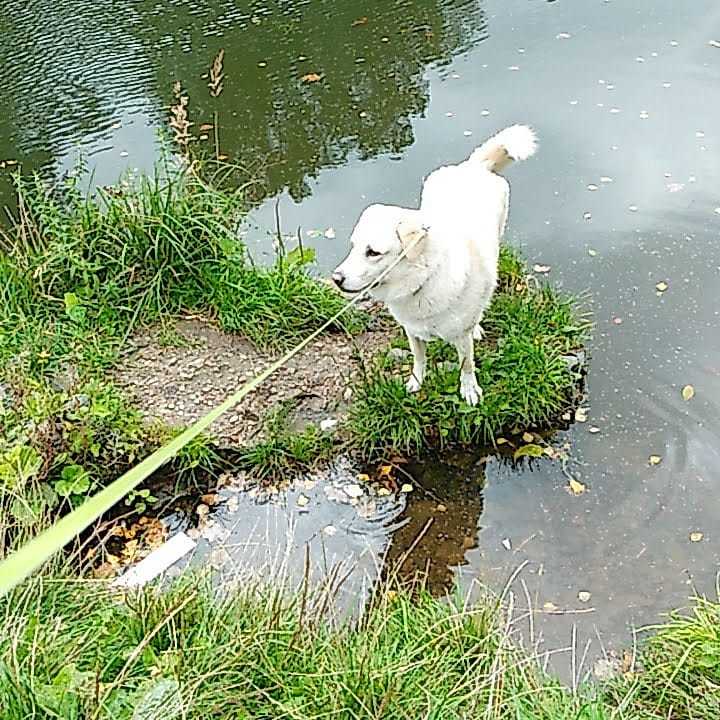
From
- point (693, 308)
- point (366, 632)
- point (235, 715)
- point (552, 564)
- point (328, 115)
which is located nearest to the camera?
point (235, 715)

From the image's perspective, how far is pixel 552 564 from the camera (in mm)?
2961

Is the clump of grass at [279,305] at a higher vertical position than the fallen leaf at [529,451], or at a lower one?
higher

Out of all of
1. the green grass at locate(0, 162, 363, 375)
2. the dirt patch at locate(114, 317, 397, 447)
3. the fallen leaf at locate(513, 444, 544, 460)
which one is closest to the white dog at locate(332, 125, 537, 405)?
the fallen leaf at locate(513, 444, 544, 460)

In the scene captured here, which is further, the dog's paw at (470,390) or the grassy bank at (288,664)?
the dog's paw at (470,390)

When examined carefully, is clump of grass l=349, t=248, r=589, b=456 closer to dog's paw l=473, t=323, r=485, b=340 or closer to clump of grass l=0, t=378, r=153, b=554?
dog's paw l=473, t=323, r=485, b=340

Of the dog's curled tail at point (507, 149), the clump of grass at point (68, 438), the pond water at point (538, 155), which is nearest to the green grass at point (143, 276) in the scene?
the clump of grass at point (68, 438)

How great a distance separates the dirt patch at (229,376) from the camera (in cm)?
351

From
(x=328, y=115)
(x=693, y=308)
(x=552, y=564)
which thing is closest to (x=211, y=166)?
(x=328, y=115)

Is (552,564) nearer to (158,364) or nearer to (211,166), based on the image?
(158,364)

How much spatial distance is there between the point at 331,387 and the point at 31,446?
118 cm

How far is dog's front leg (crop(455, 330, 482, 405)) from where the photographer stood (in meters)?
3.33

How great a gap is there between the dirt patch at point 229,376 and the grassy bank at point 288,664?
1088 millimetres

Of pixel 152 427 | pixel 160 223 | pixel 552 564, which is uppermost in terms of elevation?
pixel 160 223

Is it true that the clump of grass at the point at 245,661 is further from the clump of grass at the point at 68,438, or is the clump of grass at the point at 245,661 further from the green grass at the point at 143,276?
the green grass at the point at 143,276
